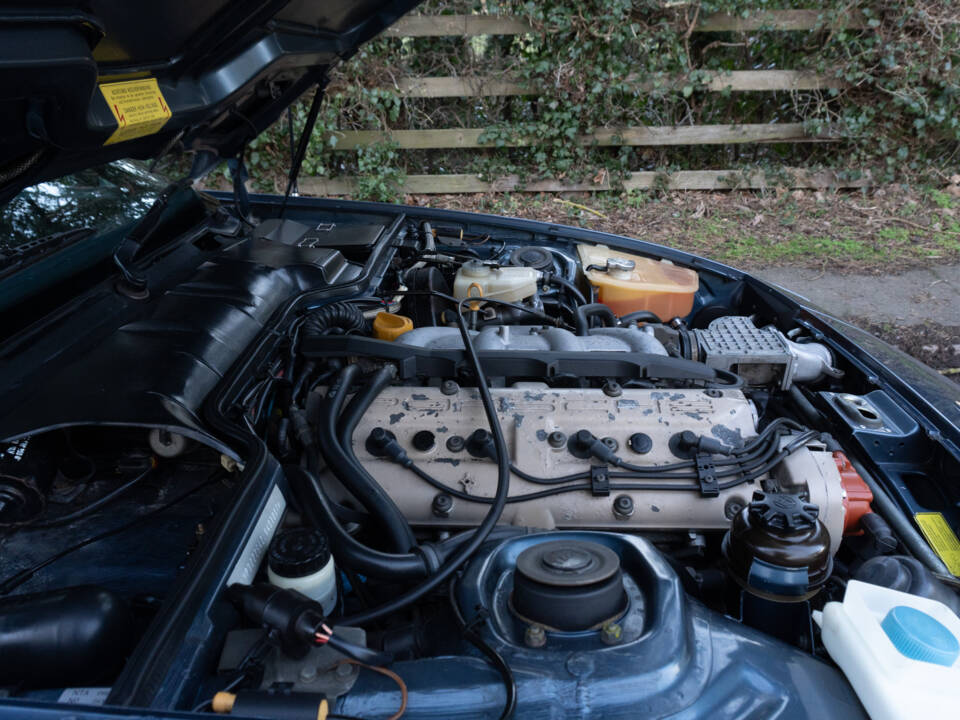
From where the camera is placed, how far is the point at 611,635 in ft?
3.64

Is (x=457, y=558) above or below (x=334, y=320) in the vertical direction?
below

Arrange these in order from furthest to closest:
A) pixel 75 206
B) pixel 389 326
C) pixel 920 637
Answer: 1. pixel 389 326
2. pixel 75 206
3. pixel 920 637

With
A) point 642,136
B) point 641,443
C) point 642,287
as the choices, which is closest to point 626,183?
point 642,136

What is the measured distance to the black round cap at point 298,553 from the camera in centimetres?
112

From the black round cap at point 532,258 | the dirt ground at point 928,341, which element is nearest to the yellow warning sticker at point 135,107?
the black round cap at point 532,258

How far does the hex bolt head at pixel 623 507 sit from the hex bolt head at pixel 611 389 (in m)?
0.29

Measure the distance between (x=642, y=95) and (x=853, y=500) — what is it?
5264 mm

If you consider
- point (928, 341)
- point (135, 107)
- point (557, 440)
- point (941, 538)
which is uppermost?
point (135, 107)

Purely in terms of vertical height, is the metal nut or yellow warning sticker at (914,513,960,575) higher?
the metal nut

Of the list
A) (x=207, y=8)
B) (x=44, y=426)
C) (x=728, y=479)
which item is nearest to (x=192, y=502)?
(x=44, y=426)

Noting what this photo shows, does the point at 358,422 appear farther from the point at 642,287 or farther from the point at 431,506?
the point at 642,287

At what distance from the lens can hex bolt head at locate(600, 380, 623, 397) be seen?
179 cm

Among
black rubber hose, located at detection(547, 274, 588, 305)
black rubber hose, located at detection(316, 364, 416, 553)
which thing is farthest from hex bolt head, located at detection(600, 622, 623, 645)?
black rubber hose, located at detection(547, 274, 588, 305)

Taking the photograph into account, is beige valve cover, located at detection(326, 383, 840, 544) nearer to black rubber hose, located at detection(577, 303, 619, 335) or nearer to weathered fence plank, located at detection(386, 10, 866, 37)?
black rubber hose, located at detection(577, 303, 619, 335)
